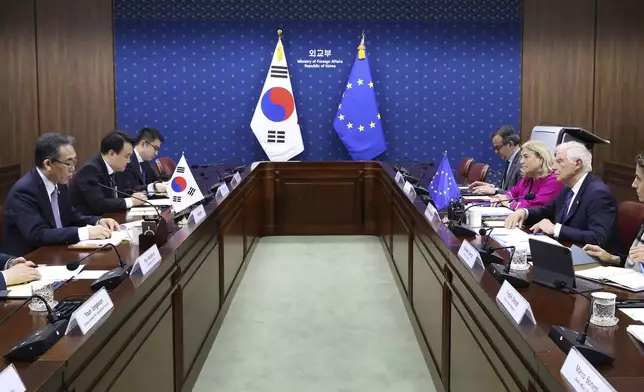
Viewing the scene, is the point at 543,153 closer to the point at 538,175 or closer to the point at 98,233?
the point at 538,175

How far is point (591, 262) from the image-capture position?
106 inches

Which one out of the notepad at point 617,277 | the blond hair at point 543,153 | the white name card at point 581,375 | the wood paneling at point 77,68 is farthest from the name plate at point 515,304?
the wood paneling at point 77,68

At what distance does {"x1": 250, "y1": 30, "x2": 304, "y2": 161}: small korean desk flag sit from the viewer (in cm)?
780

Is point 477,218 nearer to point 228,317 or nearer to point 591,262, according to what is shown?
point 591,262

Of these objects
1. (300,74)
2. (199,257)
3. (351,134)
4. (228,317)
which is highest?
(300,74)

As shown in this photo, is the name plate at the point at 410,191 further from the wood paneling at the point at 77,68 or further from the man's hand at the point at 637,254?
the wood paneling at the point at 77,68

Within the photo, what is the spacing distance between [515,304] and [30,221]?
2.31 meters

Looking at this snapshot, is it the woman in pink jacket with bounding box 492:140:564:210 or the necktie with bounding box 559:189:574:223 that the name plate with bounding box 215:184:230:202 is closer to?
the woman in pink jacket with bounding box 492:140:564:210

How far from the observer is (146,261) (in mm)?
2406

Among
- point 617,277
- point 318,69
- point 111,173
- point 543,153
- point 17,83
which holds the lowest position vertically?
point 617,277

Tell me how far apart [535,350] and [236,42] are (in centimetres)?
685

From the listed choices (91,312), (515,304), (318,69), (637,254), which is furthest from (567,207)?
(318,69)

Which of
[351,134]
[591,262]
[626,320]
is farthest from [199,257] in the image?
[351,134]

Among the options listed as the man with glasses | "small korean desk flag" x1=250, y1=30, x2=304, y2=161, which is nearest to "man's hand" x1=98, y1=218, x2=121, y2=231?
the man with glasses
